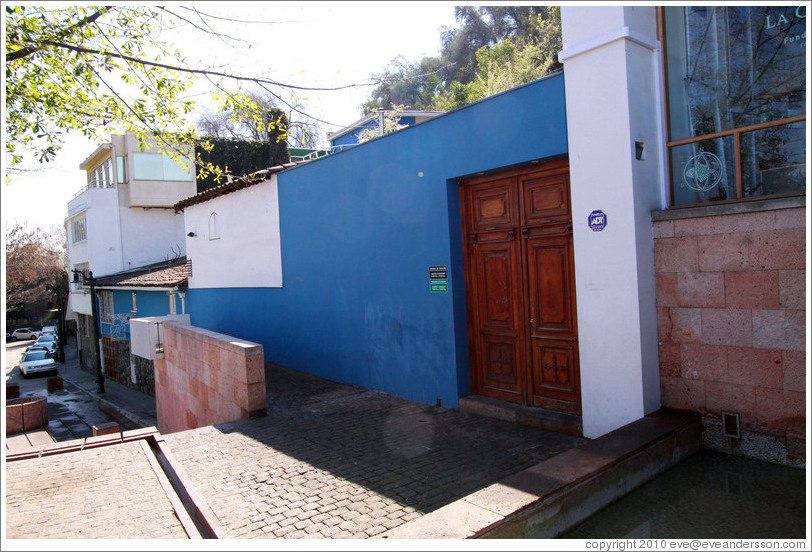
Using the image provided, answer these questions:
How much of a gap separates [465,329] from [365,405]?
1794 millimetres

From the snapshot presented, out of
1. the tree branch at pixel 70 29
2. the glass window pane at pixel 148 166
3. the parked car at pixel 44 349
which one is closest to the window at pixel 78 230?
the glass window pane at pixel 148 166

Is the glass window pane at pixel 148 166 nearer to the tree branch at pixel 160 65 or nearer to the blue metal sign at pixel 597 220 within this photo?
the tree branch at pixel 160 65

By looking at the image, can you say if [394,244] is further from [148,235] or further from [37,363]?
[37,363]

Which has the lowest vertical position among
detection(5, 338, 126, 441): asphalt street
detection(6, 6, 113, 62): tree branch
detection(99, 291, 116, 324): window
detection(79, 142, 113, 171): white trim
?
detection(5, 338, 126, 441): asphalt street

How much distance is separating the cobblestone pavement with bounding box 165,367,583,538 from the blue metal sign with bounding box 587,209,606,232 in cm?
208

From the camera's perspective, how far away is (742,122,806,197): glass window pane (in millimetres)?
4586

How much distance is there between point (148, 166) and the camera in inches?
1065

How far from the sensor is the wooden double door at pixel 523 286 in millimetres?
5910

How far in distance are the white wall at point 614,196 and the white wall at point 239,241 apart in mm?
7096

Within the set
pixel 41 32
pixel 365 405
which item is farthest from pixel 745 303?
pixel 41 32

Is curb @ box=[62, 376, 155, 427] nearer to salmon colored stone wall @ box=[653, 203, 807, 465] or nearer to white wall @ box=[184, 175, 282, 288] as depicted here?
white wall @ box=[184, 175, 282, 288]

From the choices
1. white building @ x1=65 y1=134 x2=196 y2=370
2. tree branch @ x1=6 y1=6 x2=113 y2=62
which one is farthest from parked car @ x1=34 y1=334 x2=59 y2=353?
tree branch @ x1=6 y1=6 x2=113 y2=62

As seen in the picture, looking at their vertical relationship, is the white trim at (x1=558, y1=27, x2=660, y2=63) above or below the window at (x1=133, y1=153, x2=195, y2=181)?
below

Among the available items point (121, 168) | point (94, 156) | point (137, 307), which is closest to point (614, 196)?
point (137, 307)
